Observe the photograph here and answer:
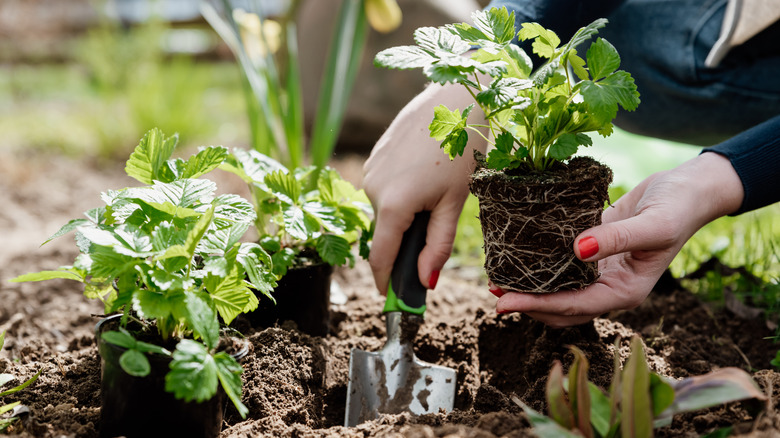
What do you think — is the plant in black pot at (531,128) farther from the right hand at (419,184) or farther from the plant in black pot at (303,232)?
the plant in black pot at (303,232)

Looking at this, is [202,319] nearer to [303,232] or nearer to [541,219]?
[303,232]

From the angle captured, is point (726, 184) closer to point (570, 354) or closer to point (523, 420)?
point (570, 354)

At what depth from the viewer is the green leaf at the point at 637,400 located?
3.06 ft

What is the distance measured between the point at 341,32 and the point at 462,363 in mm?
1823

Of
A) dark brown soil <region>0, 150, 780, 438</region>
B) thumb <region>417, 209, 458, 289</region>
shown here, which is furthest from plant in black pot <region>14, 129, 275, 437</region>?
thumb <region>417, 209, 458, 289</region>

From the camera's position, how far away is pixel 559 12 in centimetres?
179

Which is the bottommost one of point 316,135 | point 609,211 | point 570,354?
point 570,354

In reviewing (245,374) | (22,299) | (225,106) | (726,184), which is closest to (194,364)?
(245,374)

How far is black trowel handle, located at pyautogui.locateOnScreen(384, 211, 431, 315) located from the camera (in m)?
1.60

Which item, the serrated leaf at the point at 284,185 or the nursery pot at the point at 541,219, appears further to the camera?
the serrated leaf at the point at 284,185

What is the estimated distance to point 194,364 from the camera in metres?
1.00

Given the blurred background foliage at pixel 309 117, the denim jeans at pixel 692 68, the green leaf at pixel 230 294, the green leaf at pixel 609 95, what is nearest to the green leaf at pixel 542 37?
the green leaf at pixel 609 95

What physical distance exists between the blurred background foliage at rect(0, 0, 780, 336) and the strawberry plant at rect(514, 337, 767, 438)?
1.10m

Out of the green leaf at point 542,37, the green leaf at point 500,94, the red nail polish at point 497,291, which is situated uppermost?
the green leaf at point 542,37
